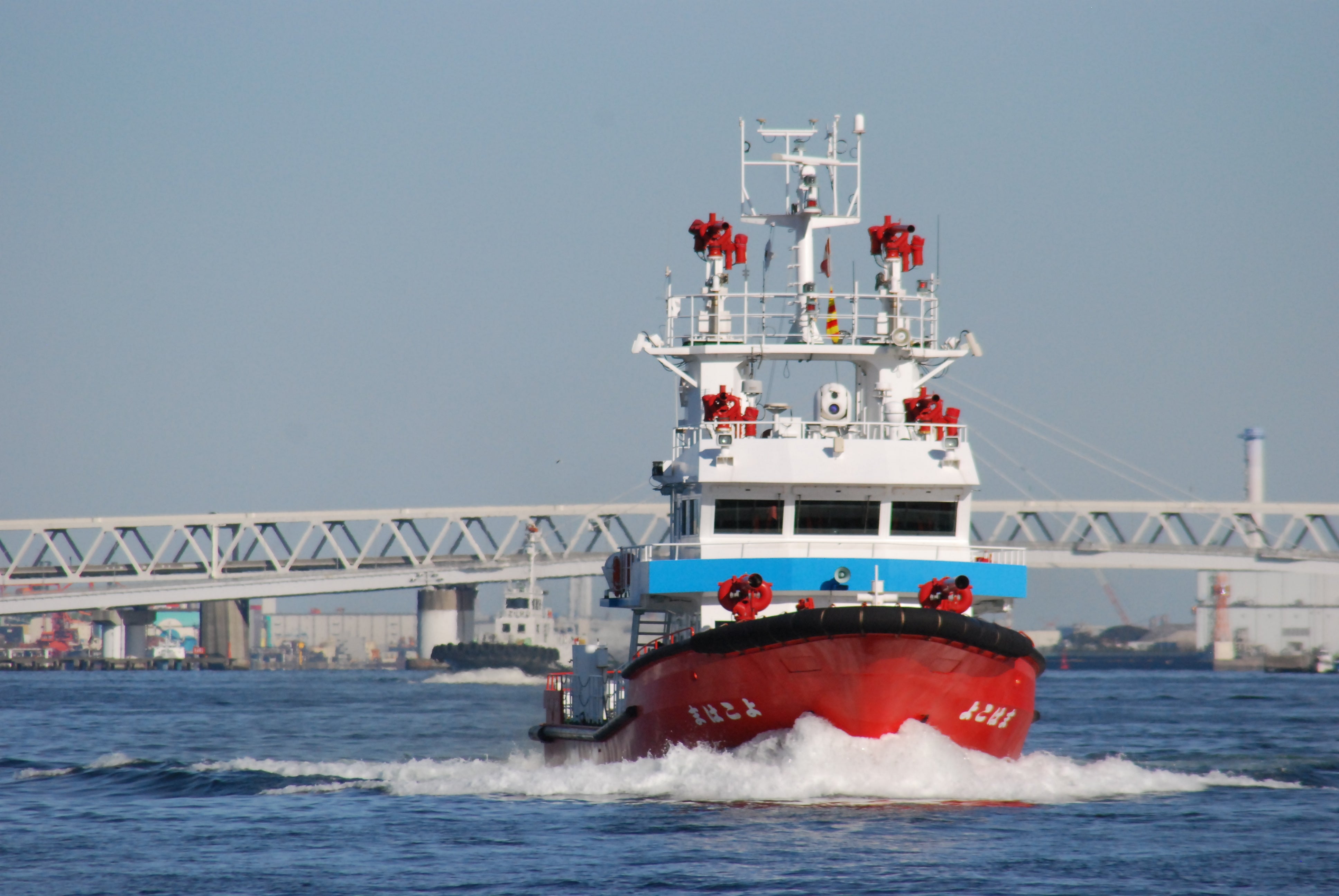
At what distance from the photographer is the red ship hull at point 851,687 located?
81.3 feet

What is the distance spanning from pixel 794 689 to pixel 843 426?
6538 millimetres

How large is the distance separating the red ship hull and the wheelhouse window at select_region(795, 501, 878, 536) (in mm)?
3835

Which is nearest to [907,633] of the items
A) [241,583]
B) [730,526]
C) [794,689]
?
[794,689]

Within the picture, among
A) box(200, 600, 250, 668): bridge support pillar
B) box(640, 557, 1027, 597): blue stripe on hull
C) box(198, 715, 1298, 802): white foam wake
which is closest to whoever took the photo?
box(198, 715, 1298, 802): white foam wake

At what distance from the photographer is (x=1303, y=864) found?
22.0 meters

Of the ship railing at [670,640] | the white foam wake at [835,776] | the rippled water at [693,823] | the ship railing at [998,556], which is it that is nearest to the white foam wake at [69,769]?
the rippled water at [693,823]

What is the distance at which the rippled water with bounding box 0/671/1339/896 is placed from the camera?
809 inches

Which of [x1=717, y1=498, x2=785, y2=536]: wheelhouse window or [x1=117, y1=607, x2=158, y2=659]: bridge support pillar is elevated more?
[x1=717, y1=498, x2=785, y2=536]: wheelhouse window

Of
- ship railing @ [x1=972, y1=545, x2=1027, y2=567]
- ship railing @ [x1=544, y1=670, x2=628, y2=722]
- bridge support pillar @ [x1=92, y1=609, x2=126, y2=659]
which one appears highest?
ship railing @ [x1=972, y1=545, x2=1027, y2=567]

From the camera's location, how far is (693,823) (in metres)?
23.9

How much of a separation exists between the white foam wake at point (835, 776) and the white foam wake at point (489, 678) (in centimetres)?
9025

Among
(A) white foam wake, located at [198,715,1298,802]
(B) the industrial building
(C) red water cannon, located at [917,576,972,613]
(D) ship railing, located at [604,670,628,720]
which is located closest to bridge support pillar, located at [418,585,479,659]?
(B) the industrial building

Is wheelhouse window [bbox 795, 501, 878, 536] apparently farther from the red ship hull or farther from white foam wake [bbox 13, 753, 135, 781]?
white foam wake [bbox 13, 753, 135, 781]

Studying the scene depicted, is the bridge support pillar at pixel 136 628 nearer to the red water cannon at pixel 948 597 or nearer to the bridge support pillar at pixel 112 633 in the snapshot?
the bridge support pillar at pixel 112 633
